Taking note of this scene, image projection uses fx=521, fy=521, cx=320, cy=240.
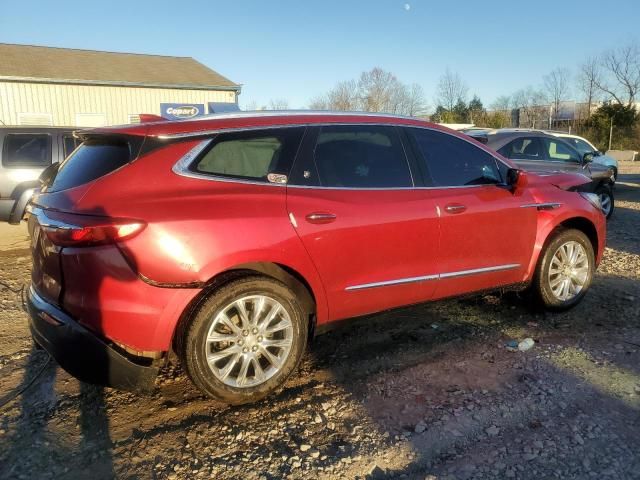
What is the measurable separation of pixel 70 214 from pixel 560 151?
9410 mm

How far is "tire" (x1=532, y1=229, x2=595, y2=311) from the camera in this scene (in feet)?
14.6

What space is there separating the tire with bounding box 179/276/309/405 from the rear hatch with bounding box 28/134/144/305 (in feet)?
2.23

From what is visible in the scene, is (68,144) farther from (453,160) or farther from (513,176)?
(513,176)

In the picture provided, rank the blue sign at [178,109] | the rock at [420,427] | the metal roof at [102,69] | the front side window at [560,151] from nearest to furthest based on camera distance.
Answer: the rock at [420,427] < the front side window at [560,151] < the metal roof at [102,69] < the blue sign at [178,109]

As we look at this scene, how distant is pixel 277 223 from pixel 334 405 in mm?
1155

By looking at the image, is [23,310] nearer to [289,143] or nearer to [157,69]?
[289,143]

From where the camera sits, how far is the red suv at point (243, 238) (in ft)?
9.05

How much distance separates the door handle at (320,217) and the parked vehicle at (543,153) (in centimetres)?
676

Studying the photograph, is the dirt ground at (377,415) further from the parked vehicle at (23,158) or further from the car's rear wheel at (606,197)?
the car's rear wheel at (606,197)

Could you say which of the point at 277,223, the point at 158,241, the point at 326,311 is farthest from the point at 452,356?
the point at 158,241

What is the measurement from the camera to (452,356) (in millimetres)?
3803

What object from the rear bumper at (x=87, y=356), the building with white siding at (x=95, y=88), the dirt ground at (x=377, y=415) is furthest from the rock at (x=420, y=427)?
the building with white siding at (x=95, y=88)

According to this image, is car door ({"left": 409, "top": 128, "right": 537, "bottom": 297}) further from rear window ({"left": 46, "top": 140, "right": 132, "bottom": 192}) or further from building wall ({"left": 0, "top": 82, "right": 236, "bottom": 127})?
building wall ({"left": 0, "top": 82, "right": 236, "bottom": 127})

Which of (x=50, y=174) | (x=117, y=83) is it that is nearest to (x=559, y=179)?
(x=50, y=174)
